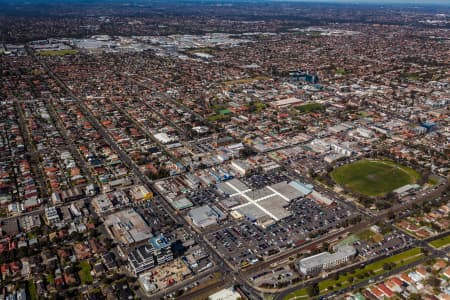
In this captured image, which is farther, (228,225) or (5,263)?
(228,225)

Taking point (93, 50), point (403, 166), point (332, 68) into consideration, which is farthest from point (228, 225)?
point (93, 50)

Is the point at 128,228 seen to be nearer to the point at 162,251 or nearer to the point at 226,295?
the point at 162,251

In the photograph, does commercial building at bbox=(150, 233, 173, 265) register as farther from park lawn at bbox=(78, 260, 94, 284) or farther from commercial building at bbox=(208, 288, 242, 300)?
commercial building at bbox=(208, 288, 242, 300)

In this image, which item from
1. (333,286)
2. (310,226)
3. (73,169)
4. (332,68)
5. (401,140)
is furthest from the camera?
(332,68)

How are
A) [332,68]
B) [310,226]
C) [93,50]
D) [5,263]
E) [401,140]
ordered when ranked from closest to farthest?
[5,263]
[310,226]
[401,140]
[332,68]
[93,50]

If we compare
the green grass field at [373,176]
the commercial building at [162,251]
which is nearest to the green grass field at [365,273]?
the commercial building at [162,251]

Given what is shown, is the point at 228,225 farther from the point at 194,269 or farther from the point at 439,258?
the point at 439,258
